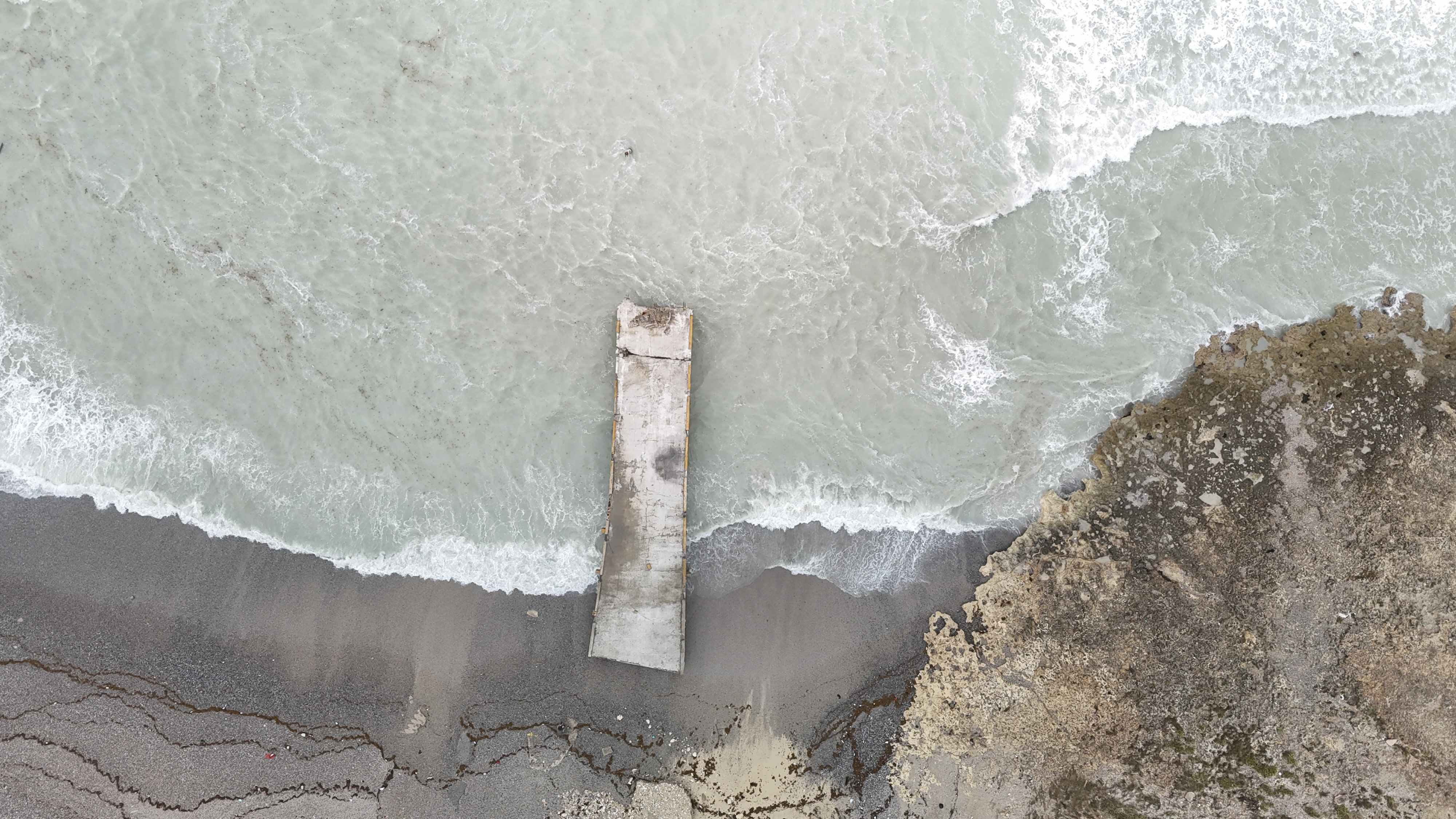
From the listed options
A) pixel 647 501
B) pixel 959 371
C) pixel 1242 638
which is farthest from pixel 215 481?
pixel 1242 638

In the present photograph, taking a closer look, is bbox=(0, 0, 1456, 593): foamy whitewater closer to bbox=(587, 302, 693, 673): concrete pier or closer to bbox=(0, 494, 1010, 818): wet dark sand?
bbox=(587, 302, 693, 673): concrete pier

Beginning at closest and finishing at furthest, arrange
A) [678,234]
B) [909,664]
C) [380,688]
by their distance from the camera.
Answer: [380,688], [909,664], [678,234]

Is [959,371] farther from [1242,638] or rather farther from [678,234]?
[1242,638]

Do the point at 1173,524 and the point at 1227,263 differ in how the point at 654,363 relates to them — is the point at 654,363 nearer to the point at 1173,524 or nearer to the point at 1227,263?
the point at 1173,524

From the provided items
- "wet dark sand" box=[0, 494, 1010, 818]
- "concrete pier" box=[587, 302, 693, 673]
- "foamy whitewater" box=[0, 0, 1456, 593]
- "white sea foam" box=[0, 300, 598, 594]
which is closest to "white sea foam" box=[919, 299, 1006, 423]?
"foamy whitewater" box=[0, 0, 1456, 593]

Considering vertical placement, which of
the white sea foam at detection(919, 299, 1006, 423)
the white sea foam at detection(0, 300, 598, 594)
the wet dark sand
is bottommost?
the wet dark sand

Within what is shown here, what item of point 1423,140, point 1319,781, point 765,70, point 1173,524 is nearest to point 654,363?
point 765,70
